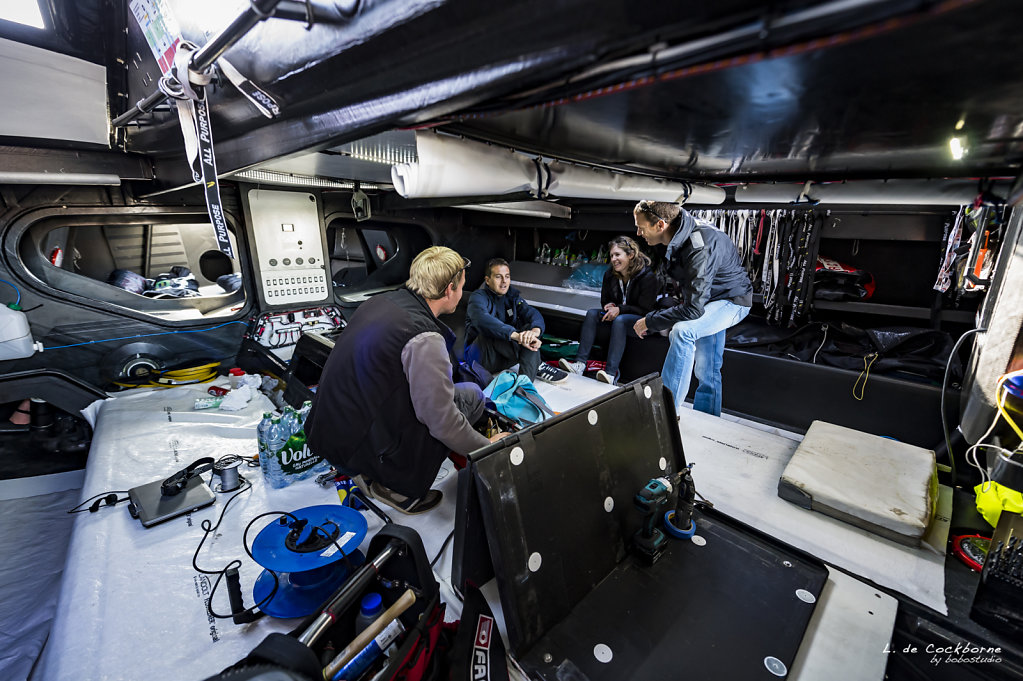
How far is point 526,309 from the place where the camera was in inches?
138

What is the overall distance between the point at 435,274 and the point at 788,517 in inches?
72.7

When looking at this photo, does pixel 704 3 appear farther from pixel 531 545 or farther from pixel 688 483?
pixel 688 483

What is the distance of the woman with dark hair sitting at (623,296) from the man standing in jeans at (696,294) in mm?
779

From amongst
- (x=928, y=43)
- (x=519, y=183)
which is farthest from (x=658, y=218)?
(x=928, y=43)

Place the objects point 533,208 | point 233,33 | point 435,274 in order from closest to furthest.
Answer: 1. point 233,33
2. point 435,274
3. point 533,208

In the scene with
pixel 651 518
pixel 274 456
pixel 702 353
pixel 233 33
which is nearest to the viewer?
pixel 233 33

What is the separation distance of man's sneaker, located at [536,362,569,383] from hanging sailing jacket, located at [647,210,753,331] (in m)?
0.84

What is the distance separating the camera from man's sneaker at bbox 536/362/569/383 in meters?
3.25

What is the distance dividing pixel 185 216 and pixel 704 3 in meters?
4.04

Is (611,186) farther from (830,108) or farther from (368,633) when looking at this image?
(368,633)

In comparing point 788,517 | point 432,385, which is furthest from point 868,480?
point 432,385

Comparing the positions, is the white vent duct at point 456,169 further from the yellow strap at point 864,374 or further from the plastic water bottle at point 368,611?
the yellow strap at point 864,374

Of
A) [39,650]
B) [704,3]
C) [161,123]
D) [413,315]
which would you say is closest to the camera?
[704,3]

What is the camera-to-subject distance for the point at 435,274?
5.48 feet
